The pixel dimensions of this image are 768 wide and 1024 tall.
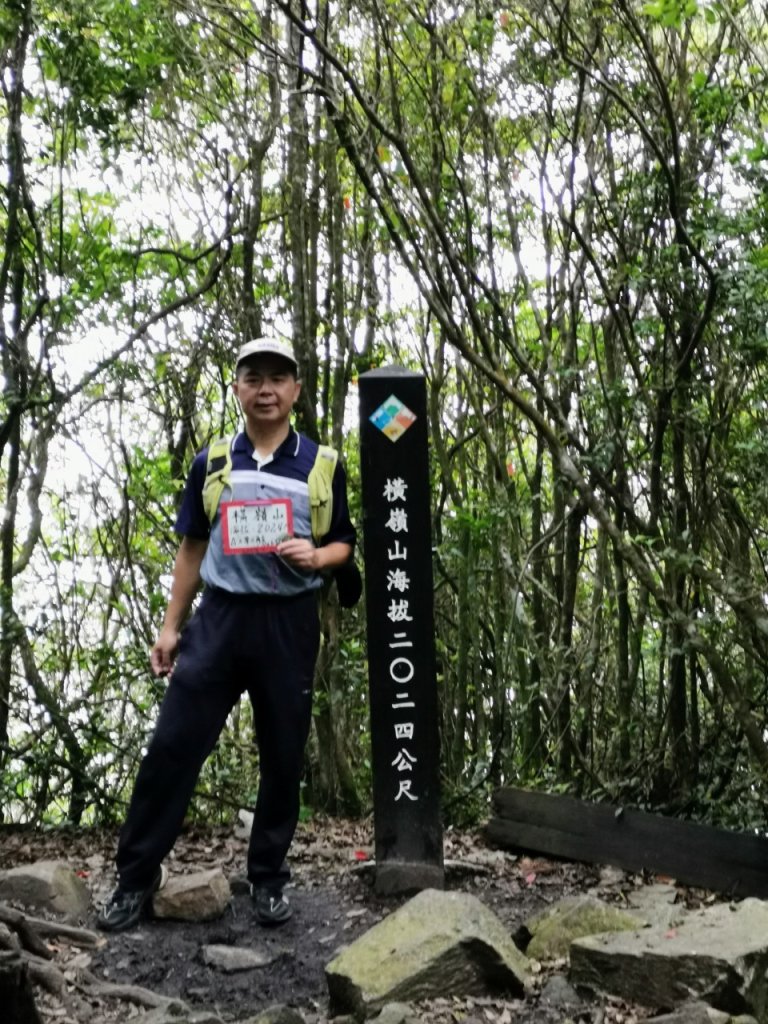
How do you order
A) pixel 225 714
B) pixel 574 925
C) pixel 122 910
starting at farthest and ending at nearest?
1. pixel 225 714
2. pixel 122 910
3. pixel 574 925

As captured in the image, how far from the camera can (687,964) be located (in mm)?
3156

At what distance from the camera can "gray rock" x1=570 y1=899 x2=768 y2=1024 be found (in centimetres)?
310

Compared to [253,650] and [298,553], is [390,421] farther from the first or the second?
[253,650]

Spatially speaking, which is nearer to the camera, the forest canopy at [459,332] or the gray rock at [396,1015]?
the gray rock at [396,1015]

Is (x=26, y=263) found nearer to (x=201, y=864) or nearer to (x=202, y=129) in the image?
(x=202, y=129)

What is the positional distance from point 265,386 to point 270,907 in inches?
80.5

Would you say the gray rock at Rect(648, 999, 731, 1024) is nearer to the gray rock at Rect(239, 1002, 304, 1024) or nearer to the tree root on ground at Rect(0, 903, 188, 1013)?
the gray rock at Rect(239, 1002, 304, 1024)

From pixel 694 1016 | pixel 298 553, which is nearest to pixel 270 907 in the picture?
pixel 298 553

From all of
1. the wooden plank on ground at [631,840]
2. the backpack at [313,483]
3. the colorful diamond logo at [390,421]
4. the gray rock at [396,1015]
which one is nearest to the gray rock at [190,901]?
the gray rock at [396,1015]

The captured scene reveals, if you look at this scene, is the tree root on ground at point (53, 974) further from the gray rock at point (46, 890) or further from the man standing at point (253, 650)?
the man standing at point (253, 650)

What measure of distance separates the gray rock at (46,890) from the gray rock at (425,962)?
1161 millimetres

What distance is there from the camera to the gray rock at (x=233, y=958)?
362 cm

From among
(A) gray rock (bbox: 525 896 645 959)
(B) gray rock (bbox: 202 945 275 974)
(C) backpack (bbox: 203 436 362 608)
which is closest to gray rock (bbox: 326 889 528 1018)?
(A) gray rock (bbox: 525 896 645 959)

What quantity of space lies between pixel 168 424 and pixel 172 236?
1.44m
